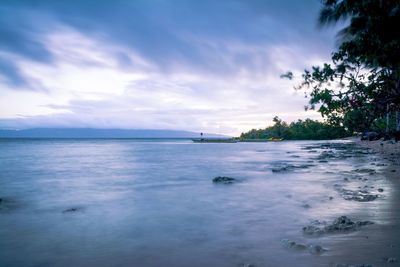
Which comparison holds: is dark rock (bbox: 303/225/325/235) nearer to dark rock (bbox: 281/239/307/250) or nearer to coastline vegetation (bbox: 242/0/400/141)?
dark rock (bbox: 281/239/307/250)

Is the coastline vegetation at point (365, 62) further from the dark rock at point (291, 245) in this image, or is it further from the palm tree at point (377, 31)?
the dark rock at point (291, 245)

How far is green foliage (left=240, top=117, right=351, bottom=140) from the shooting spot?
4163 inches

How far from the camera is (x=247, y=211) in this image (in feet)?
18.4

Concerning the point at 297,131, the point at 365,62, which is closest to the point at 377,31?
the point at 365,62

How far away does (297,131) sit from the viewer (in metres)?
112

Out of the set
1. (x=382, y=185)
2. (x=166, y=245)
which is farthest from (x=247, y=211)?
(x=382, y=185)

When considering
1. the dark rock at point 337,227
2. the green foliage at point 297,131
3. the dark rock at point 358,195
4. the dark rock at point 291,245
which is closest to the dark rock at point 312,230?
the dark rock at point 337,227

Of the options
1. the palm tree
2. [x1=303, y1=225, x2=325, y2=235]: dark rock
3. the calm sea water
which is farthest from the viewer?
the palm tree

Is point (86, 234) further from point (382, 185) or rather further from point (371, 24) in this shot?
point (382, 185)

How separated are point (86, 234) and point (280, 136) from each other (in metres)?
108

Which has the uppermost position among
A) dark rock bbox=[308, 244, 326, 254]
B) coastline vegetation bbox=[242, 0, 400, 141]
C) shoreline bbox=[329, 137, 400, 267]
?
coastline vegetation bbox=[242, 0, 400, 141]

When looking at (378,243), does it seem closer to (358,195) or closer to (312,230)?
(312,230)

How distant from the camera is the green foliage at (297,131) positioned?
347 ft

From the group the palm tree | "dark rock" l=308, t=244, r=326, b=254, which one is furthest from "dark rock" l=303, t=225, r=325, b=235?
the palm tree
